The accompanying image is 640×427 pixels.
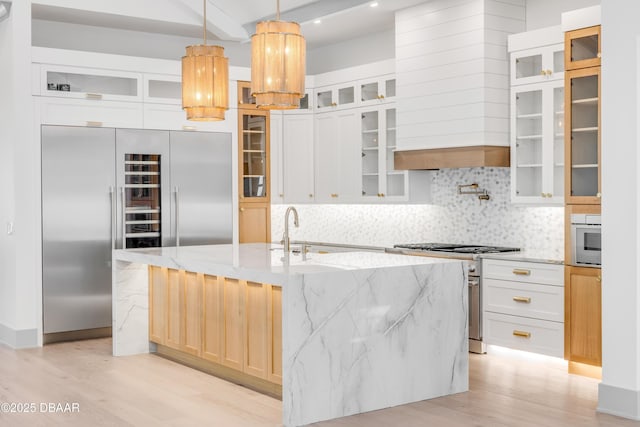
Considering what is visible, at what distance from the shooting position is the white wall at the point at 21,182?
22.0ft

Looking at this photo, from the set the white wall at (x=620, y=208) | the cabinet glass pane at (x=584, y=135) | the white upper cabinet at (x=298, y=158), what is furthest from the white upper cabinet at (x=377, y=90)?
the white wall at (x=620, y=208)

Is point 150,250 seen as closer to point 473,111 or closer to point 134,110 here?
point 134,110

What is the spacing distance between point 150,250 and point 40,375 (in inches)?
50.6

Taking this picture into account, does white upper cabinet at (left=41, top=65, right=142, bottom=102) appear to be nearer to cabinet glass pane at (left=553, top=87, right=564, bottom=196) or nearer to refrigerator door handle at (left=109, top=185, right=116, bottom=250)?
refrigerator door handle at (left=109, top=185, right=116, bottom=250)

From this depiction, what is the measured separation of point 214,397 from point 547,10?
13.3ft

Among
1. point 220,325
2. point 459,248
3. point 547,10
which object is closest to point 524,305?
point 459,248

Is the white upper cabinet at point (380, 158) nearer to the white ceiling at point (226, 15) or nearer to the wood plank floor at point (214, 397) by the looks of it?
the white ceiling at point (226, 15)

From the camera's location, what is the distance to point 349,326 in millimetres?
4547

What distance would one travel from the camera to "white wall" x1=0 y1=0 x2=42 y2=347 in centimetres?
671

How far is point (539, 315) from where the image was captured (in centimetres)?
582

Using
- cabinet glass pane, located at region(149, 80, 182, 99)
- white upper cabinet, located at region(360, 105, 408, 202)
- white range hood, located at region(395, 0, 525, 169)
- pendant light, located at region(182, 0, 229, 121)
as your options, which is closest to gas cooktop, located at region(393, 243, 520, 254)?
white upper cabinet, located at region(360, 105, 408, 202)

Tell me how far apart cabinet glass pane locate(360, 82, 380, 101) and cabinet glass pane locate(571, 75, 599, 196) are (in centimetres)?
234

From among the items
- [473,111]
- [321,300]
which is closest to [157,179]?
[473,111]

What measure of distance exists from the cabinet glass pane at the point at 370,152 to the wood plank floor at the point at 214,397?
2143mm
